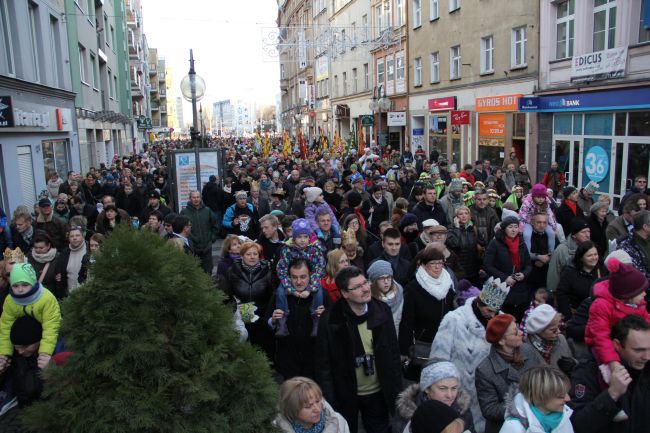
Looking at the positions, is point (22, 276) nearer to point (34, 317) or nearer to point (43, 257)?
point (34, 317)

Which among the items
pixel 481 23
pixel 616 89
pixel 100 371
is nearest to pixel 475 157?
pixel 481 23

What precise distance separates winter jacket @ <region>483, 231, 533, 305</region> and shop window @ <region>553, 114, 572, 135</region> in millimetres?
13222

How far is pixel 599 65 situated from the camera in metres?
16.2

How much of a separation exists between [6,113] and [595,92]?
1583 centimetres

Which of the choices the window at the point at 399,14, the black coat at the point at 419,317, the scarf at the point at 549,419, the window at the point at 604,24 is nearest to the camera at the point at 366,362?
the black coat at the point at 419,317

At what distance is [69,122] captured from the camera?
20.6 metres

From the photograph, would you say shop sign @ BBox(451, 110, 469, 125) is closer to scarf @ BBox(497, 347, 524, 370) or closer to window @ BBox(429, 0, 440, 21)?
window @ BBox(429, 0, 440, 21)

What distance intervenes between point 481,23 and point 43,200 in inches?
775

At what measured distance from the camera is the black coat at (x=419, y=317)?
5.01m

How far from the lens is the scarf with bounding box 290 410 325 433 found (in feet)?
11.1

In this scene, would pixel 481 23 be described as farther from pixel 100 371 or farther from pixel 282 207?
pixel 100 371

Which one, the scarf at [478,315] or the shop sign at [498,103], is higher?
the shop sign at [498,103]

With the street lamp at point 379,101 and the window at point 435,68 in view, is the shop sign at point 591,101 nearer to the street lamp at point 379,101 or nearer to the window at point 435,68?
the window at point 435,68

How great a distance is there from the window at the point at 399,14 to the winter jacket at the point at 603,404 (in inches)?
1162
